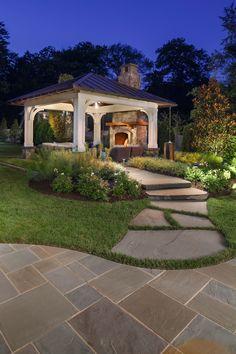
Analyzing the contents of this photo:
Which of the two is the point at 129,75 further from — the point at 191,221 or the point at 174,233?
the point at 174,233

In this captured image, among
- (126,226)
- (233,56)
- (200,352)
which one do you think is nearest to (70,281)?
(200,352)

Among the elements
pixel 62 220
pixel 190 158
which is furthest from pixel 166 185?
pixel 190 158

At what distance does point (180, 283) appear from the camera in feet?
8.42

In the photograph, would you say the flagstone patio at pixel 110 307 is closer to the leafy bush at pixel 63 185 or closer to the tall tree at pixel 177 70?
the leafy bush at pixel 63 185

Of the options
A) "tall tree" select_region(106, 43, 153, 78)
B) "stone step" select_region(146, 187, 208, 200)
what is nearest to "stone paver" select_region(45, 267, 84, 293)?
"stone step" select_region(146, 187, 208, 200)

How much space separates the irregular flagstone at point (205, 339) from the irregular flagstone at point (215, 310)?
0.07 m

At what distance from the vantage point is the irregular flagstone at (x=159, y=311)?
1.96 m

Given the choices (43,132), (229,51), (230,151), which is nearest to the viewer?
(230,151)

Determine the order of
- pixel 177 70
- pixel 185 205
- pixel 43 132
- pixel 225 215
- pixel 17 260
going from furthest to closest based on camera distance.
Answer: pixel 177 70
pixel 43 132
pixel 185 205
pixel 225 215
pixel 17 260

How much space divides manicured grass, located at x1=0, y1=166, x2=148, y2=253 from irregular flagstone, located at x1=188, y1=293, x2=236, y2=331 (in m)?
1.22

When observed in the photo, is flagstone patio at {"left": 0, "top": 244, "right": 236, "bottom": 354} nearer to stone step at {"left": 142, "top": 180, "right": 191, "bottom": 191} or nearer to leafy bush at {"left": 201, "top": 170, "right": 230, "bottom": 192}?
stone step at {"left": 142, "top": 180, "right": 191, "bottom": 191}

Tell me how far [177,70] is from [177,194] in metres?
28.0

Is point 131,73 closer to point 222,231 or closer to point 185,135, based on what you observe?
point 185,135

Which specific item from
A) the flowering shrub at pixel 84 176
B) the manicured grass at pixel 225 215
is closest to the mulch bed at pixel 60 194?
the flowering shrub at pixel 84 176
